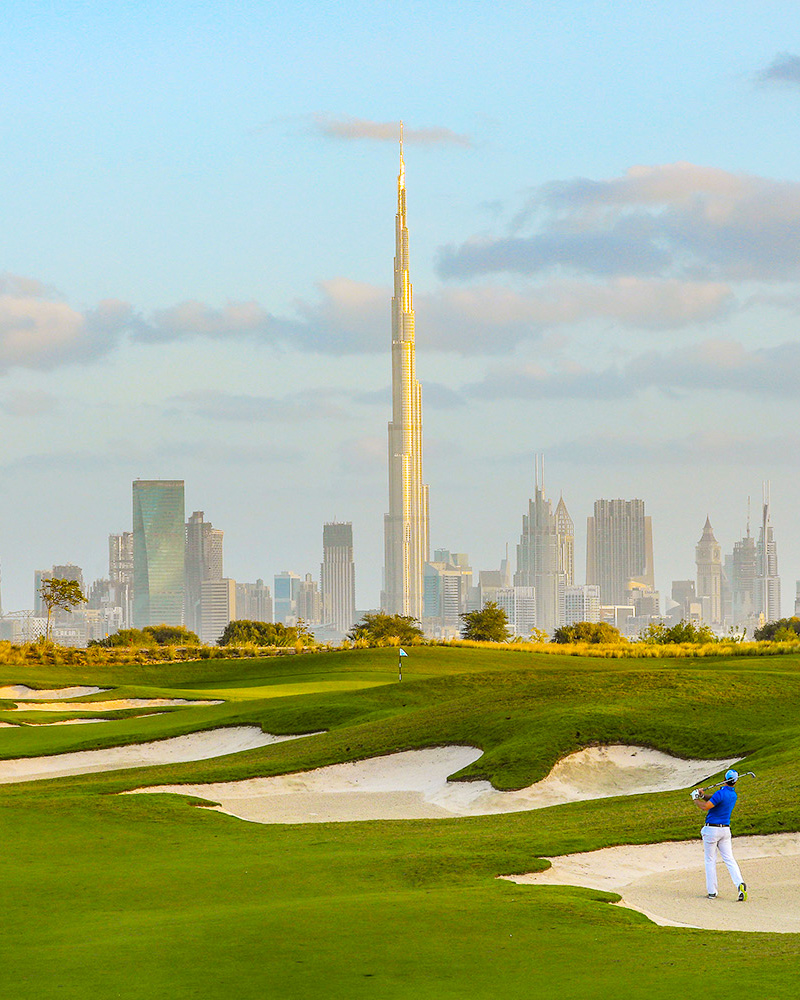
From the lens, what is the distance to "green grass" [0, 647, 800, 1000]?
10.6 metres

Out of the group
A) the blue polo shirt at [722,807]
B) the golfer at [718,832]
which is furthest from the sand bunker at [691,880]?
the blue polo shirt at [722,807]

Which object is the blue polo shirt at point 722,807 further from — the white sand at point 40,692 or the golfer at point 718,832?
the white sand at point 40,692

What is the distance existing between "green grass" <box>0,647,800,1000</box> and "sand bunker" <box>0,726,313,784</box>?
47cm

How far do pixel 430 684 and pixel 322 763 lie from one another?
12785 millimetres

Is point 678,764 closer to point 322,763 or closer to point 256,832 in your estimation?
point 322,763

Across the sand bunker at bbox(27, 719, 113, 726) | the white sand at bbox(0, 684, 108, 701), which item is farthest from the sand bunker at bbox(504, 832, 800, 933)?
the white sand at bbox(0, 684, 108, 701)

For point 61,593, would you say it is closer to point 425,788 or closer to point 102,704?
point 102,704

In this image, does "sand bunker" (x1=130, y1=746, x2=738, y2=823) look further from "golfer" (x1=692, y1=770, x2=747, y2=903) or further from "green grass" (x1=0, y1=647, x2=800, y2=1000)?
"golfer" (x1=692, y1=770, x2=747, y2=903)

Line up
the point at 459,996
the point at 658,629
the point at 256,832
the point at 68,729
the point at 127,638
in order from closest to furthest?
1. the point at 459,996
2. the point at 256,832
3. the point at 68,729
4. the point at 658,629
5. the point at 127,638

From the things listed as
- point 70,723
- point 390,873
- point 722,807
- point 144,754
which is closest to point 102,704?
point 70,723

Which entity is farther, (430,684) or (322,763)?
(430,684)

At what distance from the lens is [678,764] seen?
25.9 m

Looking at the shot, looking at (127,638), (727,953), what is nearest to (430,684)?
(727,953)

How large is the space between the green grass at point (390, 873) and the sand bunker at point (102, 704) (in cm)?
1113
